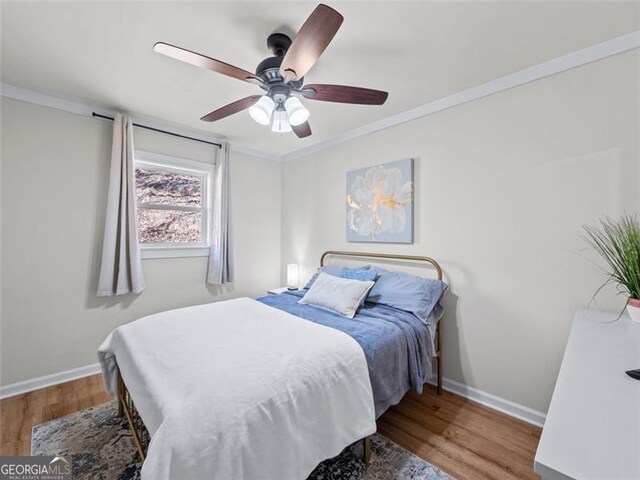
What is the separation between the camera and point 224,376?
1276 mm

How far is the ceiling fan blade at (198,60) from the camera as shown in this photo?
1414 millimetres

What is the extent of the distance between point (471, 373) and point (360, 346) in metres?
1.30

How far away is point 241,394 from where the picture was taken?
1.18 metres

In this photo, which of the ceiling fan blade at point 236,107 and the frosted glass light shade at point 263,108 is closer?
the frosted glass light shade at point 263,108

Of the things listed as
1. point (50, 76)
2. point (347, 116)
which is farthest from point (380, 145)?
point (50, 76)

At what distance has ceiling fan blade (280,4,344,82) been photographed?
1.17 meters

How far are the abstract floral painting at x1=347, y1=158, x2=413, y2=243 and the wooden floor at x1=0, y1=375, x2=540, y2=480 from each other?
144 centimetres

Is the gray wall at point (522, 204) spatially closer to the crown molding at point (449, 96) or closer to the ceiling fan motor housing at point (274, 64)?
the crown molding at point (449, 96)

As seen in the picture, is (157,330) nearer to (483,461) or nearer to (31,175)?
(31,175)

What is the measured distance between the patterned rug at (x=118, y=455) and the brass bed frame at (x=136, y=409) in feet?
0.26

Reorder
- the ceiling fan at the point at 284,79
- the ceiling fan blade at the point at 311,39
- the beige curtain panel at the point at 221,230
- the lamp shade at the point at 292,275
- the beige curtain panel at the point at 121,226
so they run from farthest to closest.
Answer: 1. the lamp shade at the point at 292,275
2. the beige curtain panel at the point at 221,230
3. the beige curtain panel at the point at 121,226
4. the ceiling fan at the point at 284,79
5. the ceiling fan blade at the point at 311,39

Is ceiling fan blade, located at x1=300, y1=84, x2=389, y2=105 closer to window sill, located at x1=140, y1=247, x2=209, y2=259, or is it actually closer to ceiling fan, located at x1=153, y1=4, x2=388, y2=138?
ceiling fan, located at x1=153, y1=4, x2=388, y2=138

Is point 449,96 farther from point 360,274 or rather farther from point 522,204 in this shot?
point 360,274

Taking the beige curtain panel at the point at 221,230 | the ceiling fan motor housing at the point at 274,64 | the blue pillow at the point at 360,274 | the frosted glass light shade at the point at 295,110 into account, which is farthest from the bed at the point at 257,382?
the ceiling fan motor housing at the point at 274,64
